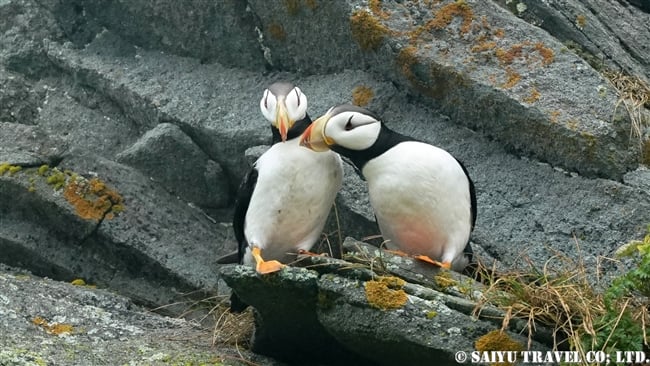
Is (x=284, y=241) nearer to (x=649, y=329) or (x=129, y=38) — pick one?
(x=649, y=329)

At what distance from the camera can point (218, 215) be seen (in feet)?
24.2

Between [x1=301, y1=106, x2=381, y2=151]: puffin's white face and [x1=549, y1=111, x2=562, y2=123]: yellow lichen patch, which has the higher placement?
[x1=301, y1=106, x2=381, y2=151]: puffin's white face

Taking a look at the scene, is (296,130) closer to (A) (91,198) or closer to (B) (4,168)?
(A) (91,198)

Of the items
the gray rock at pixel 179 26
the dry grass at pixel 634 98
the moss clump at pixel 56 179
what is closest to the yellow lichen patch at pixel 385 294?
the dry grass at pixel 634 98

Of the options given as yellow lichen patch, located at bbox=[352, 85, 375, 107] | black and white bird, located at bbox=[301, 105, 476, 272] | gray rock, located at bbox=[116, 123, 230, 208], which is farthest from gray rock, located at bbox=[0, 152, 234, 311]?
black and white bird, located at bbox=[301, 105, 476, 272]

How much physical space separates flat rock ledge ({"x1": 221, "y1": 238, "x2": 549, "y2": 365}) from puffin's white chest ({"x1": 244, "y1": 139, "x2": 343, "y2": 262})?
457 millimetres

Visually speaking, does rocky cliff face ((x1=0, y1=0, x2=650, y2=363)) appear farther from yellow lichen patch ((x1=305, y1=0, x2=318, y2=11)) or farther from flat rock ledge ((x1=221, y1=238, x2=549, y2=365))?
flat rock ledge ((x1=221, y1=238, x2=549, y2=365))

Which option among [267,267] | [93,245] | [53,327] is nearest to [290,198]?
[267,267]

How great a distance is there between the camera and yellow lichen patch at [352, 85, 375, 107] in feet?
23.1

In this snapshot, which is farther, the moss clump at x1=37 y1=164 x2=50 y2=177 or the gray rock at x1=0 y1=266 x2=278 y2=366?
the moss clump at x1=37 y1=164 x2=50 y2=177

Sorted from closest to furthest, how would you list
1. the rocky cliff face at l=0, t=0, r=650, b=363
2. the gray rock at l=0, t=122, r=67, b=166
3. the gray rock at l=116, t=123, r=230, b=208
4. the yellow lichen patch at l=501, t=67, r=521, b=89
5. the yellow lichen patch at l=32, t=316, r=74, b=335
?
the yellow lichen patch at l=32, t=316, r=74, b=335 → the rocky cliff face at l=0, t=0, r=650, b=363 → the yellow lichen patch at l=501, t=67, r=521, b=89 → the gray rock at l=0, t=122, r=67, b=166 → the gray rock at l=116, t=123, r=230, b=208

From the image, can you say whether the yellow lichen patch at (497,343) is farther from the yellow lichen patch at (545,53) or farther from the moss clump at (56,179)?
the moss clump at (56,179)

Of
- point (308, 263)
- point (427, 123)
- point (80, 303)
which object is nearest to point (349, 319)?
point (308, 263)

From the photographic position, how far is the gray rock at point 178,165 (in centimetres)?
724
